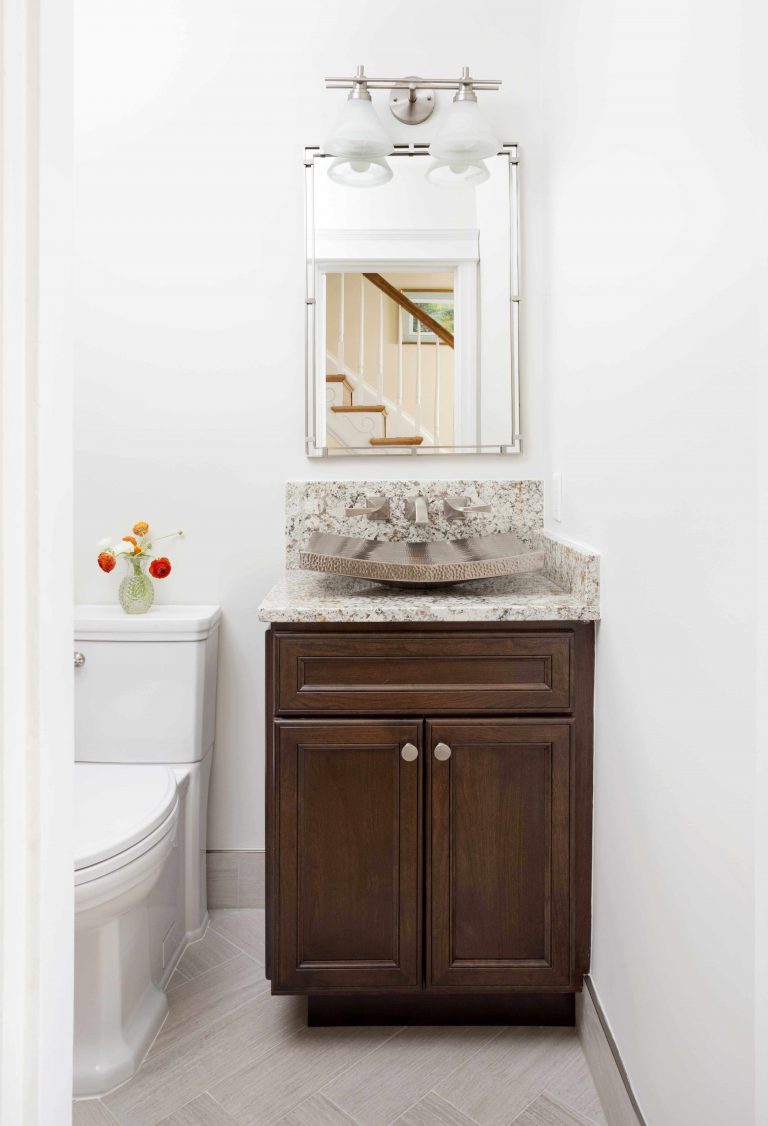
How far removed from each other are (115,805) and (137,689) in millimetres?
362

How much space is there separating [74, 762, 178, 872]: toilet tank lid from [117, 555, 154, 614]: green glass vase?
0.38 m

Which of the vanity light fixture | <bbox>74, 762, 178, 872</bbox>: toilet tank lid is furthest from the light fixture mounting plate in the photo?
<bbox>74, 762, 178, 872</bbox>: toilet tank lid

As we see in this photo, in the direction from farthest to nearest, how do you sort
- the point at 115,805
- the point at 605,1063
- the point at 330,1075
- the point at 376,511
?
1. the point at 376,511
2. the point at 115,805
3. the point at 330,1075
4. the point at 605,1063

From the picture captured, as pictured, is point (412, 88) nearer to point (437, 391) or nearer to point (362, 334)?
point (362, 334)

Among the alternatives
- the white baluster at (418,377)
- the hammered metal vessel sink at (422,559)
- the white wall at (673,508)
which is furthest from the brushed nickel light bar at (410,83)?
the hammered metal vessel sink at (422,559)

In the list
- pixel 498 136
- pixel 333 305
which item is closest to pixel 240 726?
pixel 333 305

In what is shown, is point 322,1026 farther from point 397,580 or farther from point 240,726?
point 397,580

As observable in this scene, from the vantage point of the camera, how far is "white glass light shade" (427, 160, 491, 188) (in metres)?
2.03

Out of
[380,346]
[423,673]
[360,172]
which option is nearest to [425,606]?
[423,673]

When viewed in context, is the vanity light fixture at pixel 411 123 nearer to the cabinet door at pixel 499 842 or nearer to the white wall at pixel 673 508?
the white wall at pixel 673 508

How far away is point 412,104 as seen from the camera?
2070mm

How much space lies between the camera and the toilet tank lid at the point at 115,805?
1456mm

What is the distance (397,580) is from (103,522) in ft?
3.02

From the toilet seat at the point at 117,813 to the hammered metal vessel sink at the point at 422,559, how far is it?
58 cm
